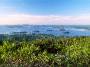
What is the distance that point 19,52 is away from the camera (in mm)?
10789

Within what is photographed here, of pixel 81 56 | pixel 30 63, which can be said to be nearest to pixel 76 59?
pixel 81 56

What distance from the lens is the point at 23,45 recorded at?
11.7 meters

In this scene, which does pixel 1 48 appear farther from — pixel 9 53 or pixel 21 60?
pixel 21 60

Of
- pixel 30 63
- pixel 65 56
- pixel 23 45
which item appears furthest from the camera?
pixel 23 45

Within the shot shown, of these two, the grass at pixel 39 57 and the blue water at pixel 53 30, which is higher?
the grass at pixel 39 57

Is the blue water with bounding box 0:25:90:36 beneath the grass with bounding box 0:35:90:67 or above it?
beneath

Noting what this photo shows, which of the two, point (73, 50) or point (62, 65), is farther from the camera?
point (73, 50)

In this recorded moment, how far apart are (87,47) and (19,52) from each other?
276 cm

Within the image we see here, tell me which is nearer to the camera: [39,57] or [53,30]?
[39,57]

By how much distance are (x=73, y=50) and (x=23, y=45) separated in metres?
1.94

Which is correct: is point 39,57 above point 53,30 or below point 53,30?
above

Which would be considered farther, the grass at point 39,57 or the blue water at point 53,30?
the blue water at point 53,30

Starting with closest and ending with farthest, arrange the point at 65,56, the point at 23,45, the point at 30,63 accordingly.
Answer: the point at 30,63, the point at 65,56, the point at 23,45

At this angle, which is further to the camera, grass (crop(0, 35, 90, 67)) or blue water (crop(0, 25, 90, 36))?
blue water (crop(0, 25, 90, 36))
